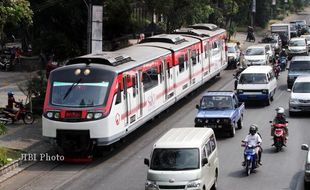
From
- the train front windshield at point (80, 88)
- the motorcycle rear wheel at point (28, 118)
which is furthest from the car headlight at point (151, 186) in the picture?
the motorcycle rear wheel at point (28, 118)

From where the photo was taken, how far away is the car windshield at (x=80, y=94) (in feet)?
76.7

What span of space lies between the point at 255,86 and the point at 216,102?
7548 mm

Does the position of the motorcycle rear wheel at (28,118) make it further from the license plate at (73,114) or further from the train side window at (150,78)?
the license plate at (73,114)

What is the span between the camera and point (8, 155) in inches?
929

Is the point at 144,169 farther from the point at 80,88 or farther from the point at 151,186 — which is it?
the point at 151,186

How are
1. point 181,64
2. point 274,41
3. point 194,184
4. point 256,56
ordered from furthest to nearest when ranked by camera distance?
point 274,41 < point 256,56 < point 181,64 < point 194,184

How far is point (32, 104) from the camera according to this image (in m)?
31.6

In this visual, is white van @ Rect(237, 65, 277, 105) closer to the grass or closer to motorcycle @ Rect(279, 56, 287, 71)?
motorcycle @ Rect(279, 56, 287, 71)

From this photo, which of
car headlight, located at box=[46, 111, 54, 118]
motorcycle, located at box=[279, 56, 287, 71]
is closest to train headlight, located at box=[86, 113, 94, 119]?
car headlight, located at box=[46, 111, 54, 118]

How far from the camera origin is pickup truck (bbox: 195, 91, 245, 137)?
26469 mm

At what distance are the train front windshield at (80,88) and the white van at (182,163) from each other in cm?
523

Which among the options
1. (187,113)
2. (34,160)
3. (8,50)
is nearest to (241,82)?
(187,113)

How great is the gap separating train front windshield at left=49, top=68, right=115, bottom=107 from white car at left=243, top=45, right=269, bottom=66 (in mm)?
24971

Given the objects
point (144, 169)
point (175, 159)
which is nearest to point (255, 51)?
point (144, 169)
